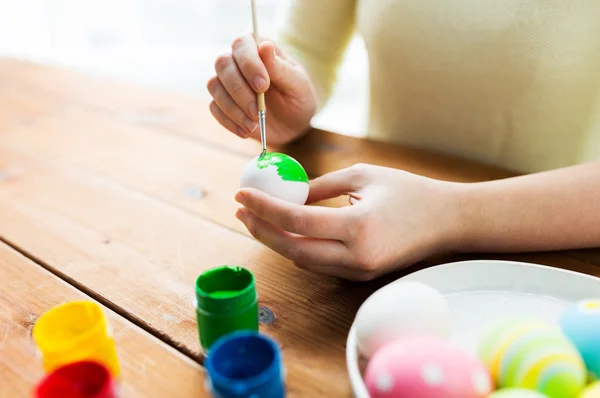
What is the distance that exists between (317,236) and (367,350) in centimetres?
13

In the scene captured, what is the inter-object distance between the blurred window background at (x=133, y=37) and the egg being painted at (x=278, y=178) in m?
1.92

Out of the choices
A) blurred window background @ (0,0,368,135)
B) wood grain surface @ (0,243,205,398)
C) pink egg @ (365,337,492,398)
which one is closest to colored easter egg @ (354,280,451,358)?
pink egg @ (365,337,492,398)

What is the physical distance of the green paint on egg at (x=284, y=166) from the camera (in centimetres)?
66

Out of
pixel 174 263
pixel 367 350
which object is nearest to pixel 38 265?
pixel 174 263

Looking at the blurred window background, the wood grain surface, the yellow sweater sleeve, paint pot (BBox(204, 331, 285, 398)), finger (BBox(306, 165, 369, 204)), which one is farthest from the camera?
the blurred window background

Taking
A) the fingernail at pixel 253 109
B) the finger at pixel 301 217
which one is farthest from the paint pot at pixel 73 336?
the fingernail at pixel 253 109

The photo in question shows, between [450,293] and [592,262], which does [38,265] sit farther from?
[592,262]

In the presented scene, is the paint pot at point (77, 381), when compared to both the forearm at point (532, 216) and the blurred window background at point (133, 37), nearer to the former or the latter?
the forearm at point (532, 216)

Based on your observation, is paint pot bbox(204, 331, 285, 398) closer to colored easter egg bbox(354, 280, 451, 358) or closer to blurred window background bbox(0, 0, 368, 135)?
colored easter egg bbox(354, 280, 451, 358)

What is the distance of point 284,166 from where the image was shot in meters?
0.67

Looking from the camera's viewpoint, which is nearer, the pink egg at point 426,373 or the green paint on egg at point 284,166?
the pink egg at point 426,373

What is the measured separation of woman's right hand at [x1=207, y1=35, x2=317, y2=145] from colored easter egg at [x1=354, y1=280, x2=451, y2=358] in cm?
38

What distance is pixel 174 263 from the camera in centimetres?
69

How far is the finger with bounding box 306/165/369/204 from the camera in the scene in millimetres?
650
